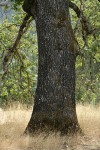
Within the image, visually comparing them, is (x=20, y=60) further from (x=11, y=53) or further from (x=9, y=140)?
(x=9, y=140)

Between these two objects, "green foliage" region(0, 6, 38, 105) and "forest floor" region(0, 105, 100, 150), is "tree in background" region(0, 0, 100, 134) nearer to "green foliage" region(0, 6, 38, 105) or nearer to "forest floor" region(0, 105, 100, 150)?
"green foliage" region(0, 6, 38, 105)

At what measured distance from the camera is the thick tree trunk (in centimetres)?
798

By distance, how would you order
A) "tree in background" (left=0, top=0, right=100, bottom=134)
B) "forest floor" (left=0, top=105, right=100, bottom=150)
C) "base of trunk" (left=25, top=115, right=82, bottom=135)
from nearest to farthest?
"forest floor" (left=0, top=105, right=100, bottom=150) < "base of trunk" (left=25, top=115, right=82, bottom=135) < "tree in background" (left=0, top=0, right=100, bottom=134)

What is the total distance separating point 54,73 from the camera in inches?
316

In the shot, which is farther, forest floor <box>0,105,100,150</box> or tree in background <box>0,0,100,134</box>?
tree in background <box>0,0,100,134</box>

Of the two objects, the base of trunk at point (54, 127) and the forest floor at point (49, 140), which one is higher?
the base of trunk at point (54, 127)

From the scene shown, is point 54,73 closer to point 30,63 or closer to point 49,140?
point 49,140

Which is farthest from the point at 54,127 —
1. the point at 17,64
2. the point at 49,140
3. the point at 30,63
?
the point at 30,63

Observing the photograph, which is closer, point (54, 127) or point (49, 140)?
point (49, 140)

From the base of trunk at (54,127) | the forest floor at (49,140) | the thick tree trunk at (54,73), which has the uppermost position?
the thick tree trunk at (54,73)

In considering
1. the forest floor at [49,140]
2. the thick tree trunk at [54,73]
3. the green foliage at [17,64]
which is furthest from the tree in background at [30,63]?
the forest floor at [49,140]

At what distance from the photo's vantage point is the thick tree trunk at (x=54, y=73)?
7980 mm

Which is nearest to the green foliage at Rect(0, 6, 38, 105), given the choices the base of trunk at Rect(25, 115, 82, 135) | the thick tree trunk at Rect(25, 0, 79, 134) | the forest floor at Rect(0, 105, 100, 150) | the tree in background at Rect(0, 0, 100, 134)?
the tree in background at Rect(0, 0, 100, 134)

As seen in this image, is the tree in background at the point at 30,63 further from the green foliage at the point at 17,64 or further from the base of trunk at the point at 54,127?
the base of trunk at the point at 54,127
